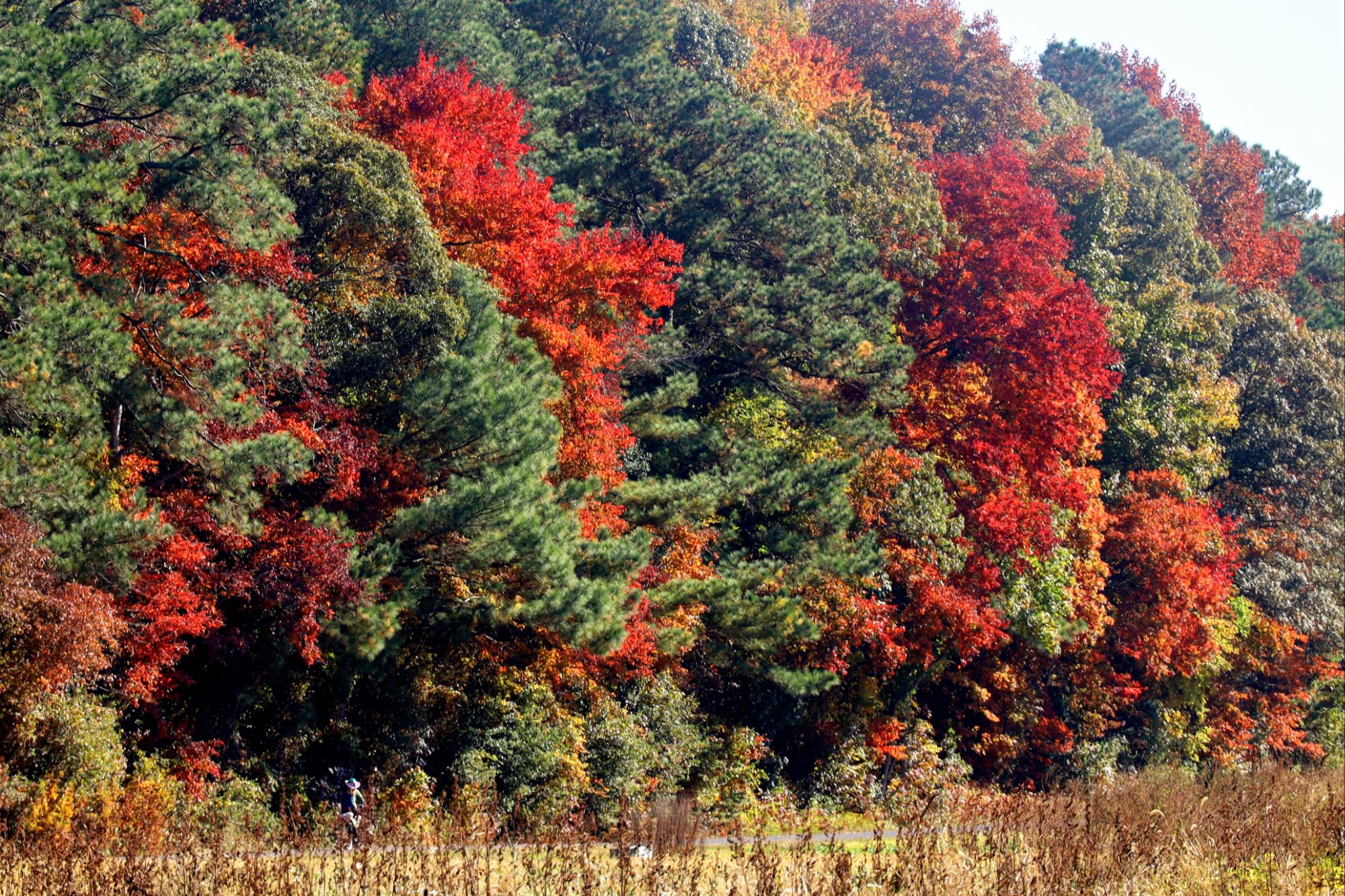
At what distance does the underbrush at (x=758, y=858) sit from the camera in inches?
336

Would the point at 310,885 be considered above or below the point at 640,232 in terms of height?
below

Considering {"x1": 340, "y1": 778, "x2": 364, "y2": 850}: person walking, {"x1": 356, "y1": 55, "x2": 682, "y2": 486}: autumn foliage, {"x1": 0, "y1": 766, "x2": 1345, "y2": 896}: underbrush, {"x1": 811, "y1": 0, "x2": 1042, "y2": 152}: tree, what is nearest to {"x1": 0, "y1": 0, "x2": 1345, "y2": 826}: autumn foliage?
{"x1": 356, "y1": 55, "x2": 682, "y2": 486}: autumn foliage

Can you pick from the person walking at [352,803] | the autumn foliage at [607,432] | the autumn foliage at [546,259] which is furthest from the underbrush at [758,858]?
the autumn foliage at [546,259]

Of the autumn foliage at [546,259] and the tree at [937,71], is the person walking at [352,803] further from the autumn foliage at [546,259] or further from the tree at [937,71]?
the tree at [937,71]

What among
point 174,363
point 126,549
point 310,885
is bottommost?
point 310,885

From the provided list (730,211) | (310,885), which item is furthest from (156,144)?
(730,211)

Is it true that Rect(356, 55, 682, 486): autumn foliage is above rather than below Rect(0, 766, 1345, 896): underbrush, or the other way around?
above

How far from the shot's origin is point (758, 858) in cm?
935

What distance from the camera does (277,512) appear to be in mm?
21016

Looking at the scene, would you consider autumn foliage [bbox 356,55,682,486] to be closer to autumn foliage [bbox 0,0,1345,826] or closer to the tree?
autumn foliage [bbox 0,0,1345,826]

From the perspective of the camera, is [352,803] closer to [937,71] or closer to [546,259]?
[546,259]

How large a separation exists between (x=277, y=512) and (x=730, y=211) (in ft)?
53.3

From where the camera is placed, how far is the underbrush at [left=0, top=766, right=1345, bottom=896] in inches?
336

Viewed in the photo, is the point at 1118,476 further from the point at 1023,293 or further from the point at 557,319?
the point at 557,319
